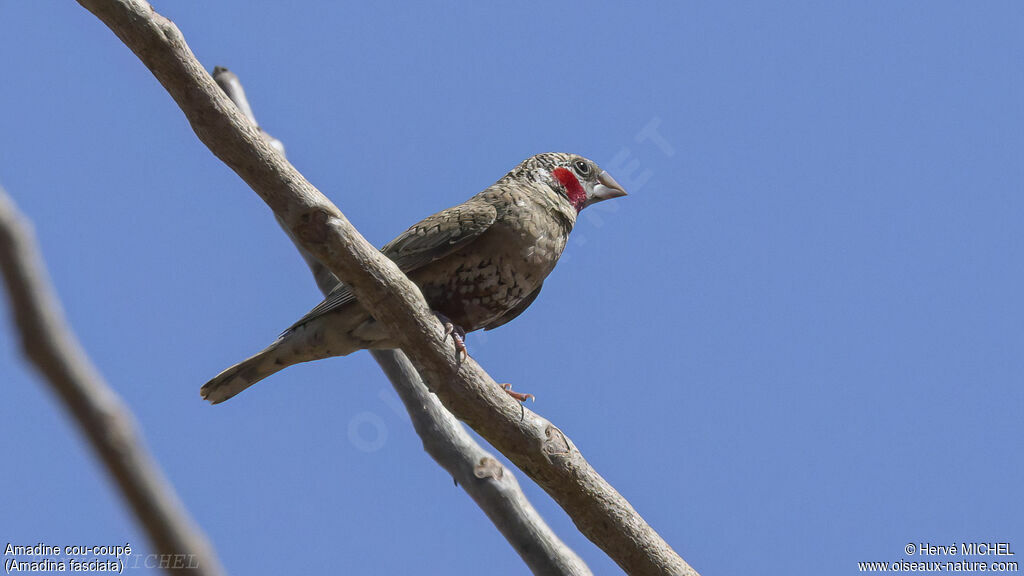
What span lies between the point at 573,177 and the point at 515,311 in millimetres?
1076

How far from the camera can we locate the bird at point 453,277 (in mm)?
5559

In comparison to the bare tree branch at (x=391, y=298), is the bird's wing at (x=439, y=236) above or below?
above

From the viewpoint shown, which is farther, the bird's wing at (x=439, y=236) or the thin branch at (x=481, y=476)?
the thin branch at (x=481, y=476)

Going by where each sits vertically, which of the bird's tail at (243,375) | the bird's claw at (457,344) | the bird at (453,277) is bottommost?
the bird's claw at (457,344)

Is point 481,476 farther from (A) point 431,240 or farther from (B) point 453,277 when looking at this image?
(A) point 431,240

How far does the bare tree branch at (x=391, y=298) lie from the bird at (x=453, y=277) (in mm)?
643

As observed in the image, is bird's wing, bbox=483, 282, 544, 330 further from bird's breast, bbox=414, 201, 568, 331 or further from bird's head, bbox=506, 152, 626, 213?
bird's head, bbox=506, 152, 626, 213

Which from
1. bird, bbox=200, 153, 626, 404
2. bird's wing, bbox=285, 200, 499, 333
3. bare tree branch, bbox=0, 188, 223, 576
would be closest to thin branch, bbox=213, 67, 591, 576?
bird's wing, bbox=285, 200, 499, 333

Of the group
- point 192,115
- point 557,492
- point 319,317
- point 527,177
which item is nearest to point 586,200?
point 527,177

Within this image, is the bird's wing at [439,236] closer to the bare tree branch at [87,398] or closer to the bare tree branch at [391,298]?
the bare tree branch at [391,298]

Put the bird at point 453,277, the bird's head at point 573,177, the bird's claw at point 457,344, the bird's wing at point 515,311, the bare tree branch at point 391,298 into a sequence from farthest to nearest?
the bird's head at point 573,177 < the bird's wing at point 515,311 < the bird at point 453,277 < the bird's claw at point 457,344 < the bare tree branch at point 391,298

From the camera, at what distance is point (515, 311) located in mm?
6359

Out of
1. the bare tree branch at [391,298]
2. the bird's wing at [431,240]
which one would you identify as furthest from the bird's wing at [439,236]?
the bare tree branch at [391,298]

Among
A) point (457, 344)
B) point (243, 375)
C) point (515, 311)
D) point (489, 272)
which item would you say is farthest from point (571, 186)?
point (243, 375)
